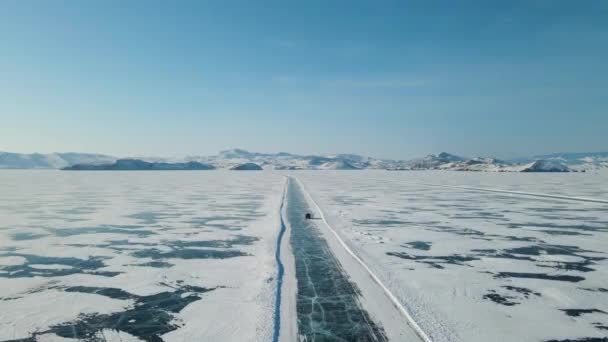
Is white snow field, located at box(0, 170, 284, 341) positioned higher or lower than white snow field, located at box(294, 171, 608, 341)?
lower

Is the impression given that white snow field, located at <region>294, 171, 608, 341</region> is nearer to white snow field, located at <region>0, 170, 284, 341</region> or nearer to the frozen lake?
the frozen lake

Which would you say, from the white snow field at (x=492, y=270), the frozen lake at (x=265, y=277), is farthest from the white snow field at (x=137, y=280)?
the white snow field at (x=492, y=270)

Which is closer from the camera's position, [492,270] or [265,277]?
[265,277]

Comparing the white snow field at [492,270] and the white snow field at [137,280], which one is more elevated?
the white snow field at [492,270]

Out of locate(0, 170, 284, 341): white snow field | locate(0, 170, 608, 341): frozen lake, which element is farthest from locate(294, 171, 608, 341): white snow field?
locate(0, 170, 284, 341): white snow field

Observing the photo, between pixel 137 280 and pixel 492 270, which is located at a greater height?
pixel 492 270

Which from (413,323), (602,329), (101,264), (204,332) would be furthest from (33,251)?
(602,329)

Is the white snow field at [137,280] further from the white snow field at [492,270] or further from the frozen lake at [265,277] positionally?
the white snow field at [492,270]

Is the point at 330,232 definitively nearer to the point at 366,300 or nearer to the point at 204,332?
the point at 366,300

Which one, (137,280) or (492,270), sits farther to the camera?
(492,270)

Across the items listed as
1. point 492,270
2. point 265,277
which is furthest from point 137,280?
point 492,270

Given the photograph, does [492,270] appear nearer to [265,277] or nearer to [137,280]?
[265,277]
